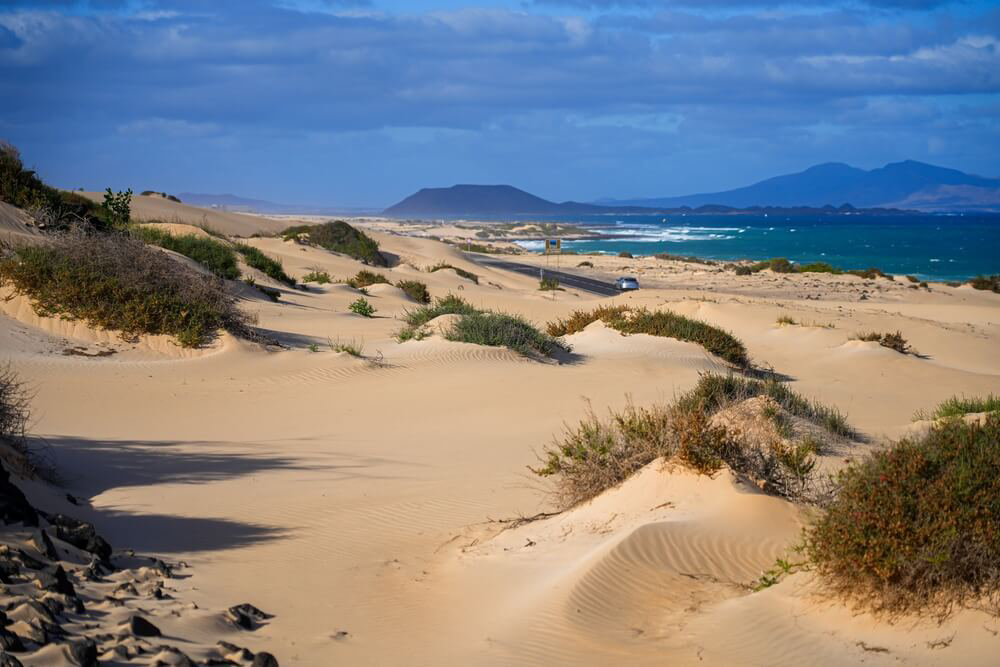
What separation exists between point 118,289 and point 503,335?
706 centimetres

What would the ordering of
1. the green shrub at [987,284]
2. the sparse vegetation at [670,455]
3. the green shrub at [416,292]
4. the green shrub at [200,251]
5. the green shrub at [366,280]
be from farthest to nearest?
the green shrub at [987,284]
the green shrub at [366,280]
the green shrub at [416,292]
the green shrub at [200,251]
the sparse vegetation at [670,455]

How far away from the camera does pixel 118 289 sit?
16875 mm

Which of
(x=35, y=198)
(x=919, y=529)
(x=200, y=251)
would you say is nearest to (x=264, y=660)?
(x=919, y=529)

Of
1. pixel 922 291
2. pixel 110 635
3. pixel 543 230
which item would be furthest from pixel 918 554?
pixel 543 230

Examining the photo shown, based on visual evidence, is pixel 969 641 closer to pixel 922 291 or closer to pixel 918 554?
pixel 918 554

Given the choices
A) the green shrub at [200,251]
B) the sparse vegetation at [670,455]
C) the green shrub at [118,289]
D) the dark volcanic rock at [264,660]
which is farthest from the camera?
the green shrub at [200,251]

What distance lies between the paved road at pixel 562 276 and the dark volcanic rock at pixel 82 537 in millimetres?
40710

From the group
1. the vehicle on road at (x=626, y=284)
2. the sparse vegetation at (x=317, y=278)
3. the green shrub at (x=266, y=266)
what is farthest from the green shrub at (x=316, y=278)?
the vehicle on road at (x=626, y=284)

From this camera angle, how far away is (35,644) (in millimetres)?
4738

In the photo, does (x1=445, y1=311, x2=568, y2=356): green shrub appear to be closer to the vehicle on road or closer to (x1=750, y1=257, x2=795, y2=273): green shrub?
the vehicle on road

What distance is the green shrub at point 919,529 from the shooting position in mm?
5164

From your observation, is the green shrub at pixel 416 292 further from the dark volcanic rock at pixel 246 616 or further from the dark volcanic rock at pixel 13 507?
the dark volcanic rock at pixel 246 616

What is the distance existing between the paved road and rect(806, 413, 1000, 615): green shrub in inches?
1605

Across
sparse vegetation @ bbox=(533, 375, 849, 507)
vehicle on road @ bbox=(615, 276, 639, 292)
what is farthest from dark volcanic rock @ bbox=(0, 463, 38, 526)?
vehicle on road @ bbox=(615, 276, 639, 292)
